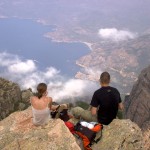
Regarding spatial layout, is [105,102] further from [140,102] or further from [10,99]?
[140,102]

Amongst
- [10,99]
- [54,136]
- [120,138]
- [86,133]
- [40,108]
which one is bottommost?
[10,99]

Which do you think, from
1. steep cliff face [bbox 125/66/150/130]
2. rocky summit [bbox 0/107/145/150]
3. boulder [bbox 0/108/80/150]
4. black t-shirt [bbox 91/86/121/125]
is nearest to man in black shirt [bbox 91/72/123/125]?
black t-shirt [bbox 91/86/121/125]

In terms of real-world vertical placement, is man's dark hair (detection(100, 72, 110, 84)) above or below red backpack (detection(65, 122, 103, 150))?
above

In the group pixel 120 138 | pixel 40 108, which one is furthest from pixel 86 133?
pixel 40 108

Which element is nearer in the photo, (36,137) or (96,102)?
(36,137)

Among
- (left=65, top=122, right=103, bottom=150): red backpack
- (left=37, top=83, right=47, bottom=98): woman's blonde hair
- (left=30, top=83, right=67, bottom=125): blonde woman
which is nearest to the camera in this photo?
(left=37, top=83, right=47, bottom=98): woman's blonde hair

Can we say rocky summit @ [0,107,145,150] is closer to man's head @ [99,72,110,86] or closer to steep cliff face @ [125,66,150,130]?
man's head @ [99,72,110,86]
